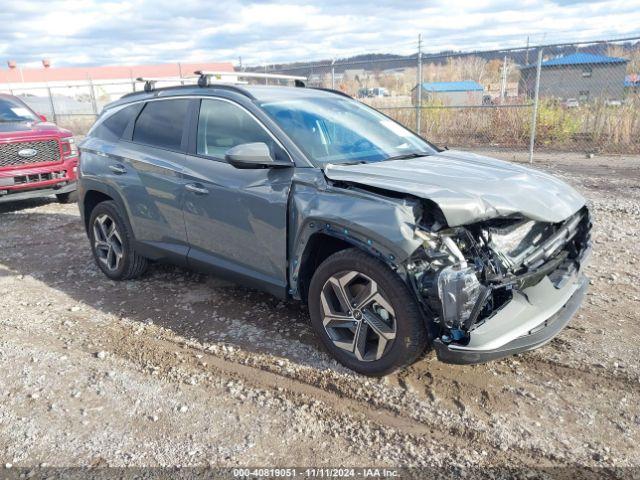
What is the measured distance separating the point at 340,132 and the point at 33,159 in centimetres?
651

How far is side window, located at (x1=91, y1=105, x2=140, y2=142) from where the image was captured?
505 centimetres

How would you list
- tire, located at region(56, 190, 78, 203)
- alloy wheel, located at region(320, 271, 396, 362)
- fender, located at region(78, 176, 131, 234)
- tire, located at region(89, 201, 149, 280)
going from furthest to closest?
tire, located at region(56, 190, 78, 203), tire, located at region(89, 201, 149, 280), fender, located at region(78, 176, 131, 234), alloy wheel, located at region(320, 271, 396, 362)

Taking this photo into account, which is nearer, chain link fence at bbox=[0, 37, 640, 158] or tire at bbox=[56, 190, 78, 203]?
tire at bbox=[56, 190, 78, 203]

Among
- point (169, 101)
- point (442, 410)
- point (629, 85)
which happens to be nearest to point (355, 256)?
point (442, 410)

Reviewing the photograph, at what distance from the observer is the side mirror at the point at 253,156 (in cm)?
349

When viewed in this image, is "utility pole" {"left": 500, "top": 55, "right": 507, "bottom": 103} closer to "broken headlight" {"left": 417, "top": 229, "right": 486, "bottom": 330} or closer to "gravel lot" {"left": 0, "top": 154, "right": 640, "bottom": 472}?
"gravel lot" {"left": 0, "top": 154, "right": 640, "bottom": 472}

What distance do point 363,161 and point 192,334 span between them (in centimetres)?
191

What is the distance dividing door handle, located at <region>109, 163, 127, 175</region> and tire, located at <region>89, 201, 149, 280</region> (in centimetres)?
34

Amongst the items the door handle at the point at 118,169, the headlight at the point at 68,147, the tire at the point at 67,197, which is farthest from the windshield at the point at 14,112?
the door handle at the point at 118,169

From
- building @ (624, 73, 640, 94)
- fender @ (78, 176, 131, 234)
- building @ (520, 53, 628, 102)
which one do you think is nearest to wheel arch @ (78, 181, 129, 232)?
fender @ (78, 176, 131, 234)

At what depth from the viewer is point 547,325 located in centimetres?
307

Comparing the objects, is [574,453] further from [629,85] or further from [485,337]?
[629,85]

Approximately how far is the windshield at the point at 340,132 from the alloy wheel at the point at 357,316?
2.84ft

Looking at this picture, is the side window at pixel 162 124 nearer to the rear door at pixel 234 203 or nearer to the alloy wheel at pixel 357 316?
the rear door at pixel 234 203
